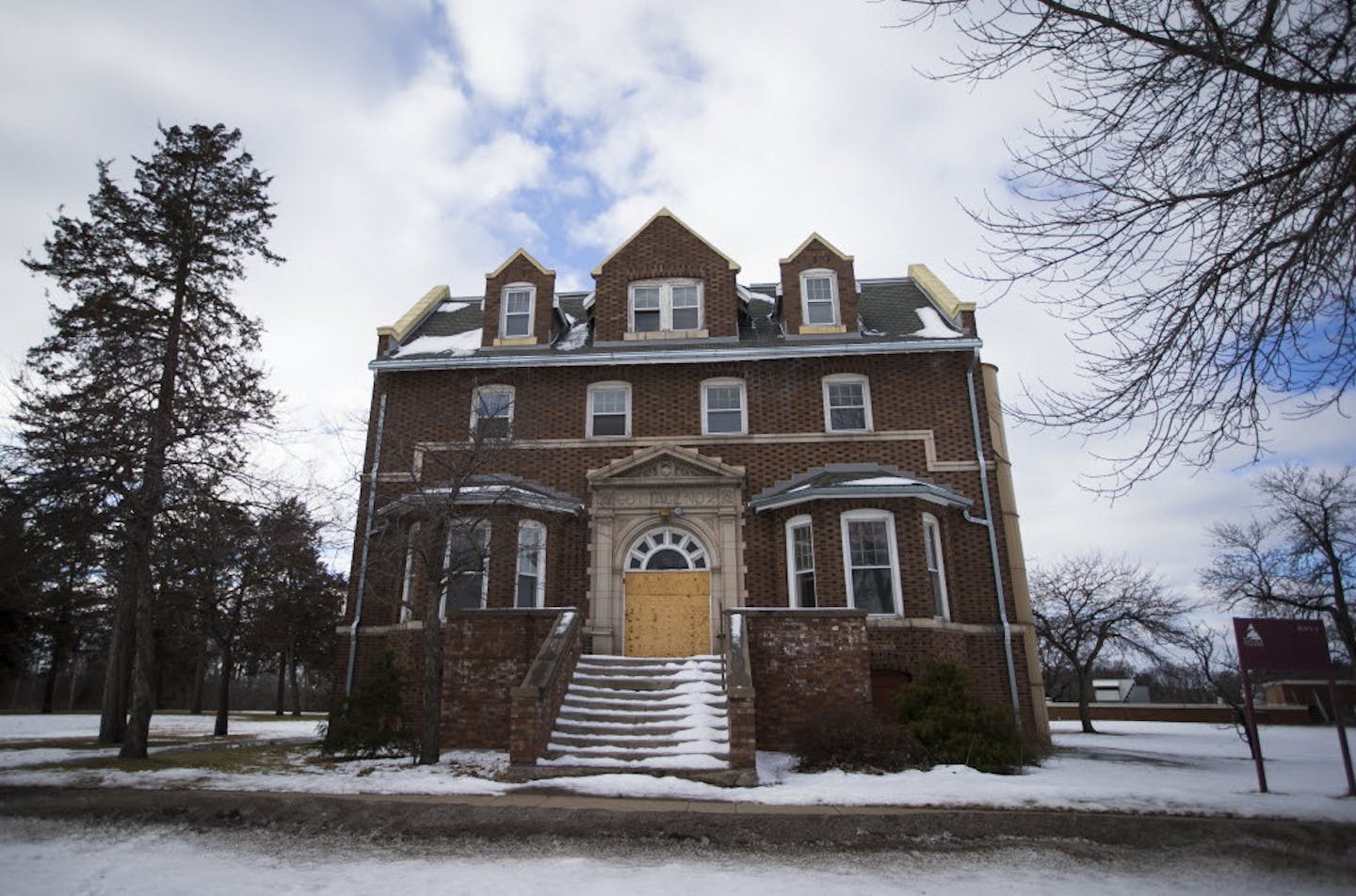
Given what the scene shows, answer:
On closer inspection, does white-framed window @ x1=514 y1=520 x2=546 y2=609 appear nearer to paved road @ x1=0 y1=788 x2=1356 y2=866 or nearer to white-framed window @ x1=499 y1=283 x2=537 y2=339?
white-framed window @ x1=499 y1=283 x2=537 y2=339

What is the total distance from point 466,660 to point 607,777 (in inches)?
173

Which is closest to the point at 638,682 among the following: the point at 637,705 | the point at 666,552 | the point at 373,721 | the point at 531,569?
the point at 637,705

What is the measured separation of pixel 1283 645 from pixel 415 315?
18.6 metres

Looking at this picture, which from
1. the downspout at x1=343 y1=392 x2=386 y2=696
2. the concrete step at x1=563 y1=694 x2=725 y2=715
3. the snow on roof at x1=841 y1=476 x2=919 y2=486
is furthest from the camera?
the downspout at x1=343 y1=392 x2=386 y2=696

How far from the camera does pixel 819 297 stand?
61.7ft

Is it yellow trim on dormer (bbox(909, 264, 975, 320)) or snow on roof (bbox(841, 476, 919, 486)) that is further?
yellow trim on dormer (bbox(909, 264, 975, 320))

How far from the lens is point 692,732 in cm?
1147

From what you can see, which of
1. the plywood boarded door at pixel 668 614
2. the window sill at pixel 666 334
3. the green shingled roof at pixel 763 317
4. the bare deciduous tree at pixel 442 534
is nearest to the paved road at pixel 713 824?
the bare deciduous tree at pixel 442 534

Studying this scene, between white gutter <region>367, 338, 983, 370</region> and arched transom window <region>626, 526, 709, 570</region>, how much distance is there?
3.97 metres

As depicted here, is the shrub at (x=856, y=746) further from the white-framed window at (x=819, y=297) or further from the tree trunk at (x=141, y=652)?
the tree trunk at (x=141, y=652)

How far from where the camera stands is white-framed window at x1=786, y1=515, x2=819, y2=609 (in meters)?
15.6

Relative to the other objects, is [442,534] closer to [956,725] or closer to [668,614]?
[668,614]

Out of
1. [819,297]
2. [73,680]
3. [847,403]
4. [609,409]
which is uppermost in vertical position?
[819,297]

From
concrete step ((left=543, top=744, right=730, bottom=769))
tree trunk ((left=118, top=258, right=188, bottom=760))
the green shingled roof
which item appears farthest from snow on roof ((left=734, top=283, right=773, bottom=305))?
tree trunk ((left=118, top=258, right=188, bottom=760))
